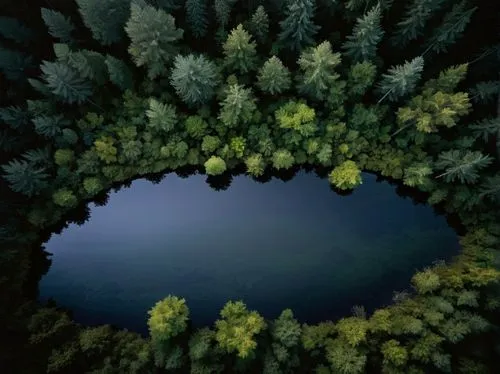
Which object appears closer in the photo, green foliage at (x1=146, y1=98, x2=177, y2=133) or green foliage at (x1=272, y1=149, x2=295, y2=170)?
green foliage at (x1=146, y1=98, x2=177, y2=133)

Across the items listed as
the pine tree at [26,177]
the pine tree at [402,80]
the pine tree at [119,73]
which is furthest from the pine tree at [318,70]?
the pine tree at [26,177]

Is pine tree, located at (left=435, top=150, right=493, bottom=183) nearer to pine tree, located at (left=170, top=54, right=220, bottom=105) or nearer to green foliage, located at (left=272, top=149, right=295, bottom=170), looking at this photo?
green foliage, located at (left=272, top=149, right=295, bottom=170)

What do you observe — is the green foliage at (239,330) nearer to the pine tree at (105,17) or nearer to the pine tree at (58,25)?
the pine tree at (105,17)

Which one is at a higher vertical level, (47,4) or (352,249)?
(47,4)

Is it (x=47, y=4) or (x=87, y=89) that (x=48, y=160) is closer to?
(x=87, y=89)

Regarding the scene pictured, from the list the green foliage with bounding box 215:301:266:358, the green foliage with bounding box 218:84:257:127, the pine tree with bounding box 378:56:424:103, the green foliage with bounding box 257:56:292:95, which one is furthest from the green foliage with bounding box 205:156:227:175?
the pine tree with bounding box 378:56:424:103

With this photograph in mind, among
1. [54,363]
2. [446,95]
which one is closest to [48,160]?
[54,363]
